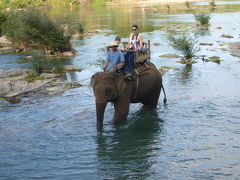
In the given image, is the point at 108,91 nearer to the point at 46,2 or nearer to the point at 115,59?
the point at 115,59

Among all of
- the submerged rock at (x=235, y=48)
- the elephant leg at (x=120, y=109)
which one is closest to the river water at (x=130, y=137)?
the elephant leg at (x=120, y=109)

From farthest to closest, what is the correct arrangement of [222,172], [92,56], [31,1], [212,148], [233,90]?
[31,1], [92,56], [233,90], [212,148], [222,172]

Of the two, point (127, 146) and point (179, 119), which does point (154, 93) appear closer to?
point (179, 119)

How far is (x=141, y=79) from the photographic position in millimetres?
12180

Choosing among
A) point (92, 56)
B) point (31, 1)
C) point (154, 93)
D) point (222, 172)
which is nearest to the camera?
point (222, 172)

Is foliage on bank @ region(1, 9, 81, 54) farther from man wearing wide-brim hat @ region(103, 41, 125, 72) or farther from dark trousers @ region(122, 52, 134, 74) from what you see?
man wearing wide-brim hat @ region(103, 41, 125, 72)

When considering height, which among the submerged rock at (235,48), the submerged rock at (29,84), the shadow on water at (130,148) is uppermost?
the submerged rock at (235,48)

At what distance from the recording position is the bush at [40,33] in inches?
1080

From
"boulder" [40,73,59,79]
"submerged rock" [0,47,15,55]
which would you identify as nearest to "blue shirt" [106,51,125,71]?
"boulder" [40,73,59,79]

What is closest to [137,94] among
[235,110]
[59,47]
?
[235,110]

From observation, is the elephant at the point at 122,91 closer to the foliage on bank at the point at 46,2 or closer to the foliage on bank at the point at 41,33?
the foliage on bank at the point at 41,33

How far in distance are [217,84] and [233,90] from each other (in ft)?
4.52

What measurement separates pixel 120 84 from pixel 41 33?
1813 cm

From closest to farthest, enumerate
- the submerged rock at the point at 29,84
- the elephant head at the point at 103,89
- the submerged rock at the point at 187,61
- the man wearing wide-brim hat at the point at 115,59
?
1. the elephant head at the point at 103,89
2. the man wearing wide-brim hat at the point at 115,59
3. the submerged rock at the point at 29,84
4. the submerged rock at the point at 187,61
